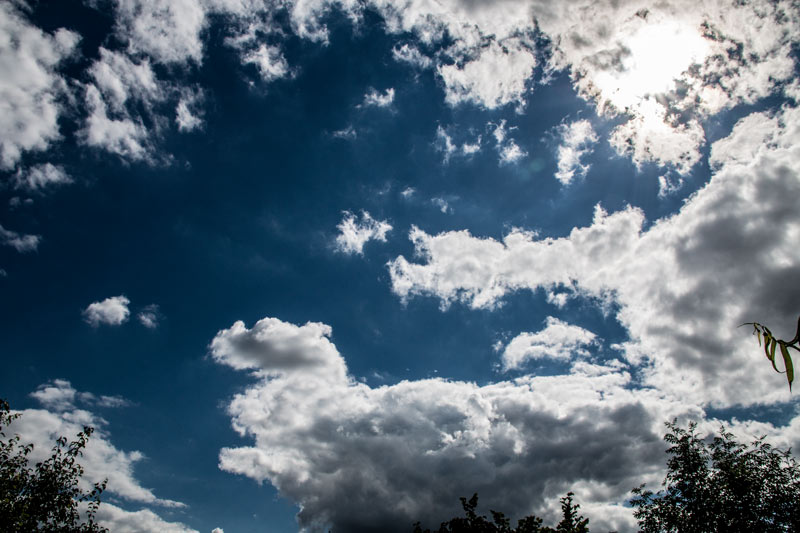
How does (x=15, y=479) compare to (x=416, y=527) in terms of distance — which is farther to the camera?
(x=416, y=527)

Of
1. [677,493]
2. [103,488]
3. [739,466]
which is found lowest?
[103,488]

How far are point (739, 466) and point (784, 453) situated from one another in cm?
308

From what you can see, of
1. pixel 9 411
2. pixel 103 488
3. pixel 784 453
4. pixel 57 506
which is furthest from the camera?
pixel 784 453

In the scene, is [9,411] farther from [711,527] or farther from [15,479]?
[711,527]

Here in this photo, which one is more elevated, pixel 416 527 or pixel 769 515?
pixel 769 515

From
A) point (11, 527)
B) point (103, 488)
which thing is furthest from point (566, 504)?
point (11, 527)

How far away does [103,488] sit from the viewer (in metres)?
20.8

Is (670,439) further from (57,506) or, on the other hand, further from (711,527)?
(57,506)

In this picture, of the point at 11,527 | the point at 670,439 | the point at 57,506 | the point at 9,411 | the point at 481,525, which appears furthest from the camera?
the point at 481,525

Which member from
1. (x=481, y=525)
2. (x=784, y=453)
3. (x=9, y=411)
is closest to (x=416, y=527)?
(x=481, y=525)

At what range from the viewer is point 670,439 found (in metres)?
32.1

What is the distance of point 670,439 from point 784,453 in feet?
21.8

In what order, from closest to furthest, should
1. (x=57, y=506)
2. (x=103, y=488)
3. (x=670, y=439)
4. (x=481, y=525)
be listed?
(x=57, y=506) < (x=103, y=488) < (x=670, y=439) < (x=481, y=525)

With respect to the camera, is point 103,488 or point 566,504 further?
point 566,504
